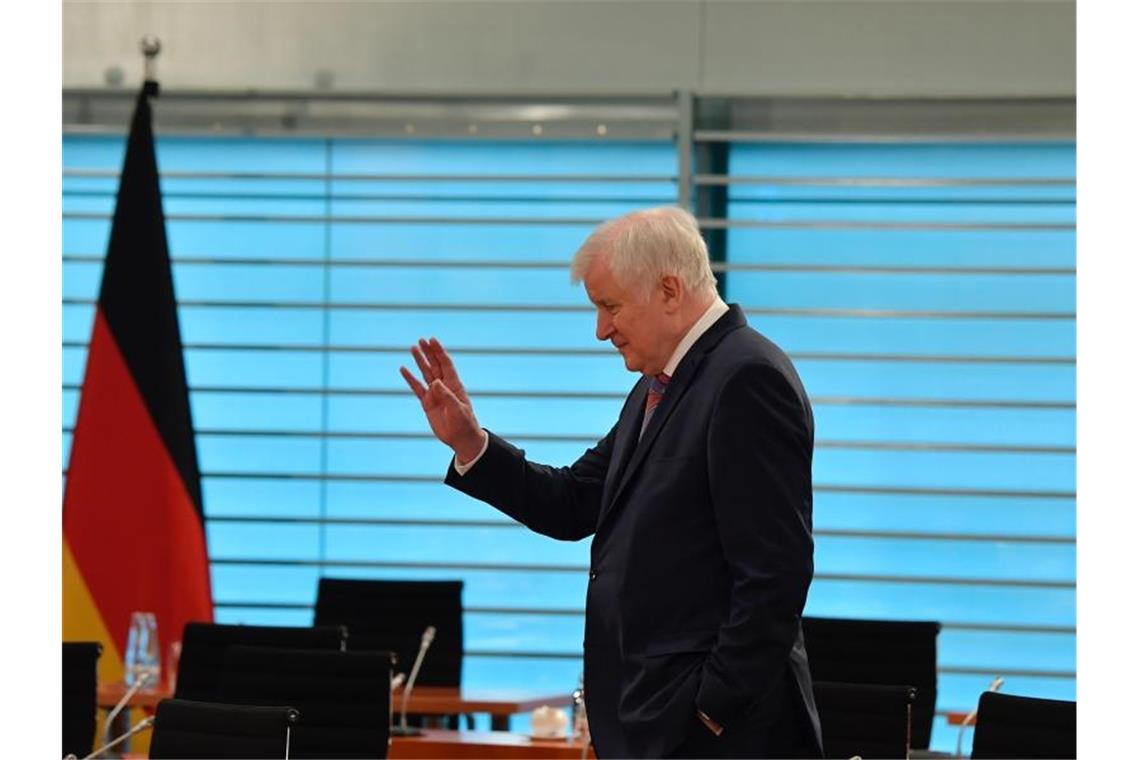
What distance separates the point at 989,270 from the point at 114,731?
4.50 meters

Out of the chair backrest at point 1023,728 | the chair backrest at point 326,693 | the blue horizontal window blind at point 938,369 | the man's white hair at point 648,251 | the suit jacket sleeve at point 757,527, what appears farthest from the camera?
the blue horizontal window blind at point 938,369

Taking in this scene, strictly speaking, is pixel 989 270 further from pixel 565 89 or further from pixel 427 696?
pixel 427 696

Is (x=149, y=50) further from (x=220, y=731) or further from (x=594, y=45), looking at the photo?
(x=220, y=731)

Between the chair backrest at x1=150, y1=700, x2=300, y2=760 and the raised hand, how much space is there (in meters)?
0.88

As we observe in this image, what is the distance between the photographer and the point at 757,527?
2811 mm

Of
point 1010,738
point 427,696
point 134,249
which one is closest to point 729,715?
point 1010,738

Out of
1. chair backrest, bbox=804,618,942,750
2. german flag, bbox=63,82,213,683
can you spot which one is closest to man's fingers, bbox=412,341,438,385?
→ chair backrest, bbox=804,618,942,750

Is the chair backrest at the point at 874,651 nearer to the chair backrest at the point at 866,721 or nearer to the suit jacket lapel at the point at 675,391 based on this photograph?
the chair backrest at the point at 866,721

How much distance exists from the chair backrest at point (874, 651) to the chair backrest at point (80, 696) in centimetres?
240

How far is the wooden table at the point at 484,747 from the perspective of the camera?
17.3ft

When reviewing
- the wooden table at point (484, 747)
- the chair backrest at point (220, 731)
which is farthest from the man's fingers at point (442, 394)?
the wooden table at point (484, 747)

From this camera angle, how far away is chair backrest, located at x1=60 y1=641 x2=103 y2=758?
17.3 feet

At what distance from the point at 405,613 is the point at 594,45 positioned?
9.83 feet

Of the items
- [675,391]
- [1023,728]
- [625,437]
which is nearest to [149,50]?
[1023,728]
